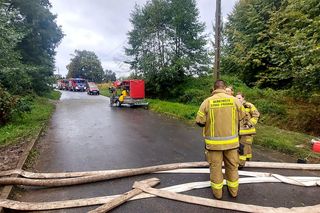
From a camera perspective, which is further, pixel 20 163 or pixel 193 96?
pixel 193 96

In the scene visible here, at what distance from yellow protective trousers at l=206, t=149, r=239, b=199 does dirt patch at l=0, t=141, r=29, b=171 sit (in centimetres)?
468

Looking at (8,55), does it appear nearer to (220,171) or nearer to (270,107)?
(220,171)

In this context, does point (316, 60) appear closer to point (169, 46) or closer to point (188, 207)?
point (188, 207)

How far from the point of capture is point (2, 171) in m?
6.48

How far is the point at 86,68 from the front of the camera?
94.6 m

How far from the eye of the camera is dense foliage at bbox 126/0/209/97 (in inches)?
976

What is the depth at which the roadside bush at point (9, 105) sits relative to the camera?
41.3ft

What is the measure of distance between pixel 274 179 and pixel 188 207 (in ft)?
7.45

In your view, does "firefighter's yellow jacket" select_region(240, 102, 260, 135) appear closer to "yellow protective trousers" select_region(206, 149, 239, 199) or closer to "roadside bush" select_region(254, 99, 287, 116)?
"yellow protective trousers" select_region(206, 149, 239, 199)

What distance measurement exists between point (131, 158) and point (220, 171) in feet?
11.1

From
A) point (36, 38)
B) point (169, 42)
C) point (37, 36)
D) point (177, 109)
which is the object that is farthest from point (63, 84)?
point (177, 109)

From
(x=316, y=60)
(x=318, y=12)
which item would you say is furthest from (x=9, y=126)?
(x=318, y=12)

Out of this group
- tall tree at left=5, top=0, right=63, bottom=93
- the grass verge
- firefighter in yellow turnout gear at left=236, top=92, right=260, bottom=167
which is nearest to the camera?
firefighter in yellow turnout gear at left=236, top=92, right=260, bottom=167

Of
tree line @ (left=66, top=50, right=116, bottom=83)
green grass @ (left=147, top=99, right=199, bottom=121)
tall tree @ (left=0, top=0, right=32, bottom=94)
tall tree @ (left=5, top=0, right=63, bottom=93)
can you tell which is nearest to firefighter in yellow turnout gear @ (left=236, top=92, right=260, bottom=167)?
green grass @ (left=147, top=99, right=199, bottom=121)
